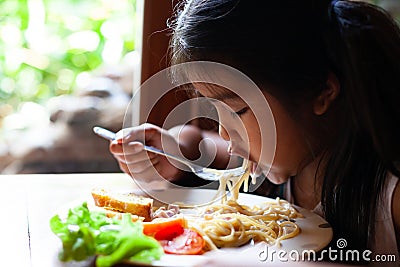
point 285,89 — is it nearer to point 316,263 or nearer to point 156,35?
point 316,263

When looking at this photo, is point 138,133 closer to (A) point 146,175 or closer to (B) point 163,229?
(A) point 146,175

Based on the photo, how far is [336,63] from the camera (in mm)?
1037

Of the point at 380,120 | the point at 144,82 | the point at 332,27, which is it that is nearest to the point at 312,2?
the point at 332,27

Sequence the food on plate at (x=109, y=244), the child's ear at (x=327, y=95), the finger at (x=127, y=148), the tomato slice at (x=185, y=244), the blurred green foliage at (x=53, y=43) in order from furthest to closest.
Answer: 1. the blurred green foliage at (x=53, y=43)
2. the finger at (x=127, y=148)
3. the child's ear at (x=327, y=95)
4. the tomato slice at (x=185, y=244)
5. the food on plate at (x=109, y=244)

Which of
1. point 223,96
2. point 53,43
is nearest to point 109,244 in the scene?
point 223,96

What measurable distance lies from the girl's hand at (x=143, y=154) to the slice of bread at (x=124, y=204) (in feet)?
0.63

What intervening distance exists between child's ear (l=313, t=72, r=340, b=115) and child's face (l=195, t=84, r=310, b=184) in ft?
0.16

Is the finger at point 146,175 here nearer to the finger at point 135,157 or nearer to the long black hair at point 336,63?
the finger at point 135,157

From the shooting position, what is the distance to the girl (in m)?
0.99

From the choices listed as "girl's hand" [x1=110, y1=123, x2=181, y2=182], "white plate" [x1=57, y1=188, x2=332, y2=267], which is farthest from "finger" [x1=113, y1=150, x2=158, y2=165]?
"white plate" [x1=57, y1=188, x2=332, y2=267]

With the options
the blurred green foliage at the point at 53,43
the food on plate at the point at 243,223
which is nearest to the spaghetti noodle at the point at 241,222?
the food on plate at the point at 243,223

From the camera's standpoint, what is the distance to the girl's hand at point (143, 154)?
4.28 feet

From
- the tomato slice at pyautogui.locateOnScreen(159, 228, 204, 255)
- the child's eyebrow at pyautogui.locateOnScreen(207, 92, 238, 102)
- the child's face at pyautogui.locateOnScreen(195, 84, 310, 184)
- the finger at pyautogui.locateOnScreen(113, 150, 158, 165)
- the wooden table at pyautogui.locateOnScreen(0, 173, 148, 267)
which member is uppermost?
the child's eyebrow at pyautogui.locateOnScreen(207, 92, 238, 102)

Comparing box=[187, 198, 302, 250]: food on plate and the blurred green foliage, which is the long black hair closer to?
box=[187, 198, 302, 250]: food on plate
